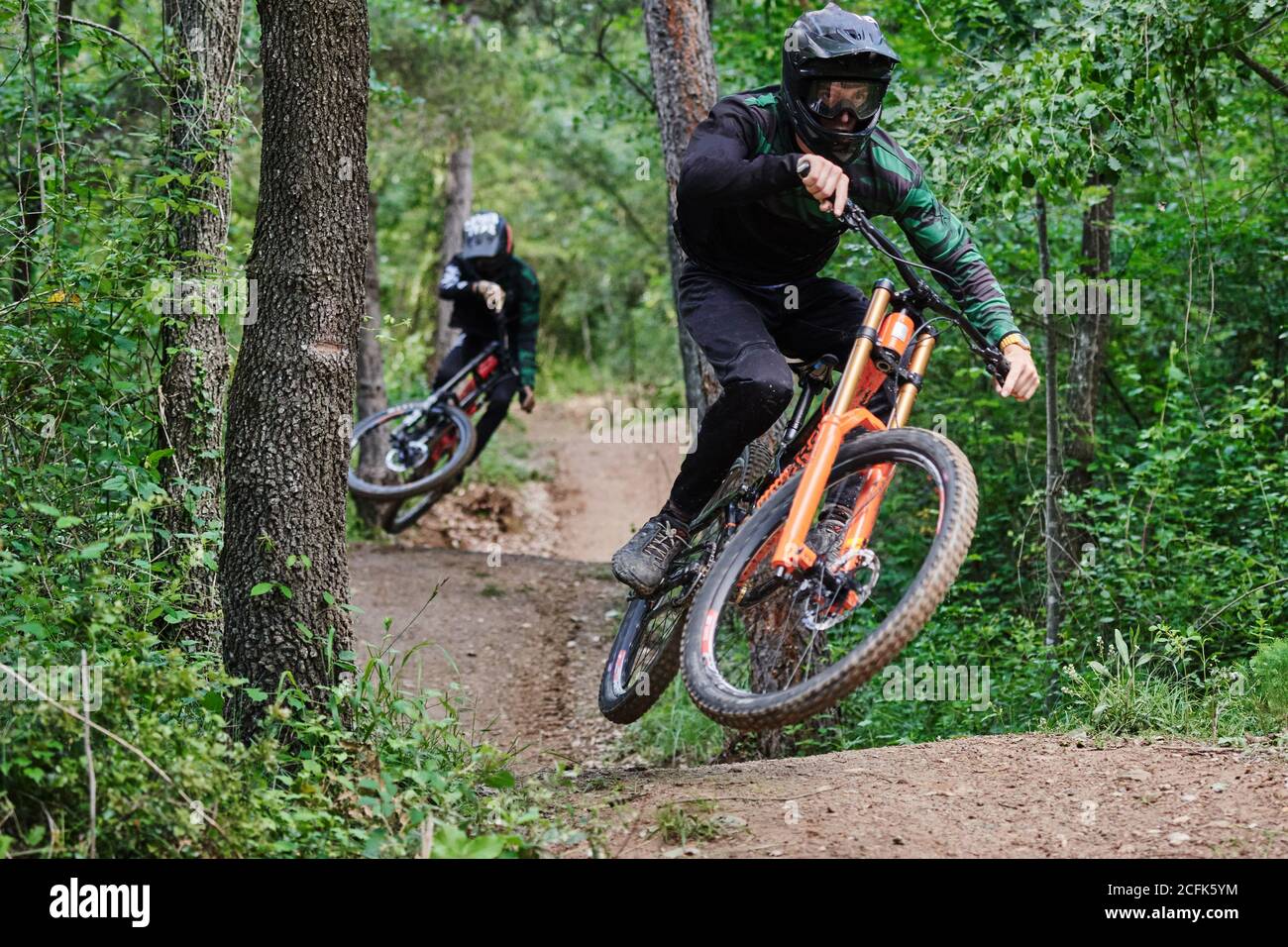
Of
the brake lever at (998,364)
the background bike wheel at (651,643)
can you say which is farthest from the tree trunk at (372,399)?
the brake lever at (998,364)

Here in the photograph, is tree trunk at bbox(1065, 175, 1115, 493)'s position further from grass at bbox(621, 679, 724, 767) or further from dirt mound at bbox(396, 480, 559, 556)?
dirt mound at bbox(396, 480, 559, 556)

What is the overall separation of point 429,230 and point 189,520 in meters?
18.3

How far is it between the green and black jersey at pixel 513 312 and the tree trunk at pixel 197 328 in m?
4.31

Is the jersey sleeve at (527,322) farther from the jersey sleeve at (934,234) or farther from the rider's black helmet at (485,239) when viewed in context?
the jersey sleeve at (934,234)

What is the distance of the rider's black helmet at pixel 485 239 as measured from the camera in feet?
33.1

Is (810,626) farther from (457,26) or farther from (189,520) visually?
(457,26)

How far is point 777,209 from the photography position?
4629 millimetres

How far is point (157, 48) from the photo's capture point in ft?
19.7

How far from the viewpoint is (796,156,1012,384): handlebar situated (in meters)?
4.27

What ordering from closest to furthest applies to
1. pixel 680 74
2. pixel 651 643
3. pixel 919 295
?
pixel 919 295 → pixel 651 643 → pixel 680 74

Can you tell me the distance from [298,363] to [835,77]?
219 cm

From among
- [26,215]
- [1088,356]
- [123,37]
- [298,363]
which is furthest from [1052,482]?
[26,215]

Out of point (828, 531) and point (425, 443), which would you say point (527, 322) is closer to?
point (425, 443)
